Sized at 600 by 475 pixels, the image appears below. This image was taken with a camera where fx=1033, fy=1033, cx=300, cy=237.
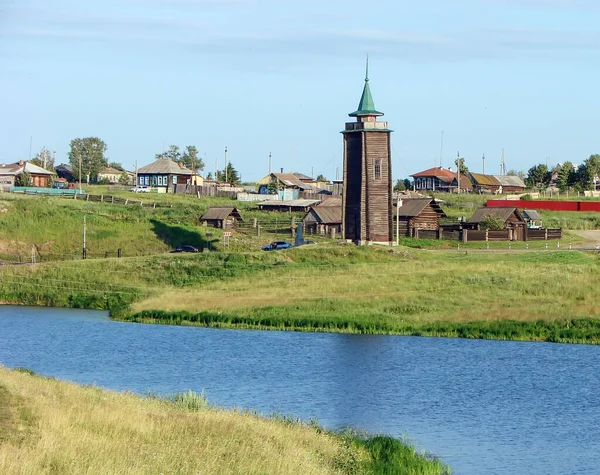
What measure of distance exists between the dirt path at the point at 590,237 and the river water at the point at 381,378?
40.9 metres

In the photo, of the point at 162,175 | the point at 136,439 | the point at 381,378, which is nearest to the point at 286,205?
the point at 162,175

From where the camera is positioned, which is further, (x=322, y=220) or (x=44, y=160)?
(x=44, y=160)

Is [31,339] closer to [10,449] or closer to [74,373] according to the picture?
[74,373]

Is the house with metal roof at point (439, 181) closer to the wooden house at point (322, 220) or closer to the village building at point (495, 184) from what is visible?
the village building at point (495, 184)

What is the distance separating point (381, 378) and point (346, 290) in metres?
20.6

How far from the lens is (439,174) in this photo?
163 meters

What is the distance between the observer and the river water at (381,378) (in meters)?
30.3

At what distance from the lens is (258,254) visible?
7356cm

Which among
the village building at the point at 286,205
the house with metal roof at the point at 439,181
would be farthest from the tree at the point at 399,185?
the village building at the point at 286,205

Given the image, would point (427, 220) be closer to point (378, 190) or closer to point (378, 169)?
point (378, 190)

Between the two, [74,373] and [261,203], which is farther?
[261,203]

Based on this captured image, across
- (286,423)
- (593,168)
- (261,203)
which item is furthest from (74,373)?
(593,168)

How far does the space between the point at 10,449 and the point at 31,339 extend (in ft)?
102

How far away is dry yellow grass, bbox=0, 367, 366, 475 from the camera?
20047 millimetres
